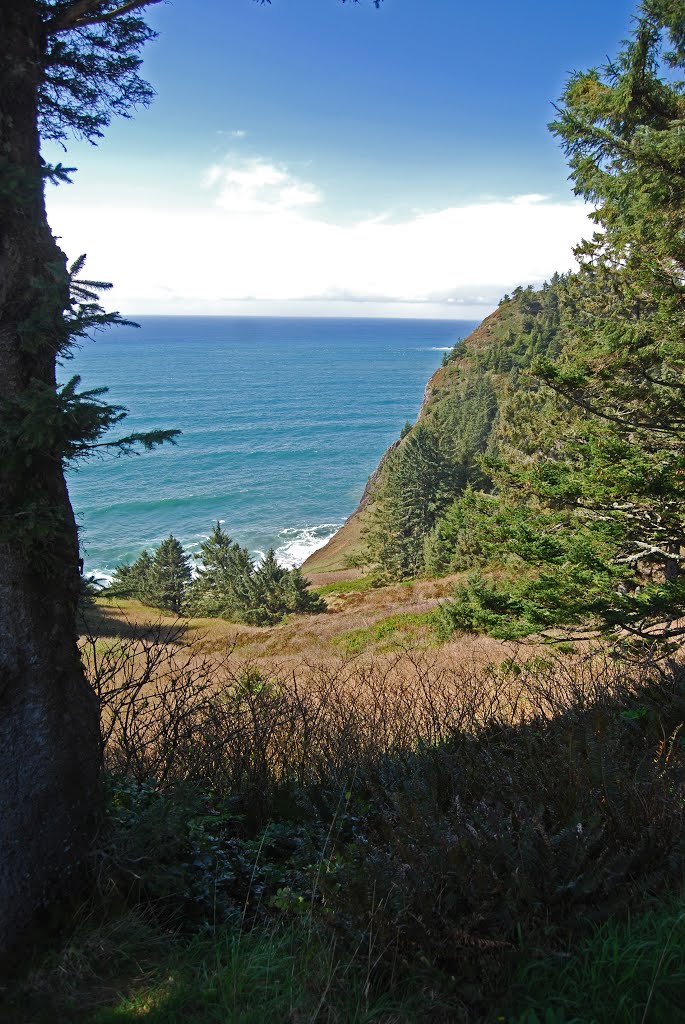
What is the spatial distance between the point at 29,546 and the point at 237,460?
7750 cm

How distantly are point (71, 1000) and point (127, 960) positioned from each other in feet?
0.92

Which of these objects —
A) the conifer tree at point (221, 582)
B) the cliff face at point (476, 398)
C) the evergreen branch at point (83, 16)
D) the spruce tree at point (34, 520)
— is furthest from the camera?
the cliff face at point (476, 398)

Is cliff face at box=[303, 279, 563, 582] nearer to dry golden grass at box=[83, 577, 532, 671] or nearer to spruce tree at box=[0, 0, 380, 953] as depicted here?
dry golden grass at box=[83, 577, 532, 671]

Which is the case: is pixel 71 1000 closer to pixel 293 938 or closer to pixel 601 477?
pixel 293 938

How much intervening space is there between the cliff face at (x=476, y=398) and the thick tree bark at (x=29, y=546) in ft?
86.9

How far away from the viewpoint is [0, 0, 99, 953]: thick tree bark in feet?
8.86

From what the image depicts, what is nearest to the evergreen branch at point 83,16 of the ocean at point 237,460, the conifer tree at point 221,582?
the ocean at point 237,460

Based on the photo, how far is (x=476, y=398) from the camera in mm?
81250

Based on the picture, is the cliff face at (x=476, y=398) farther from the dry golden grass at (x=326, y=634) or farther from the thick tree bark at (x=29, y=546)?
the thick tree bark at (x=29, y=546)

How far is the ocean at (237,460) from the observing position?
185 feet

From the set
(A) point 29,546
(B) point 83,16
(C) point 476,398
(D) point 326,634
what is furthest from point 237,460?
(A) point 29,546

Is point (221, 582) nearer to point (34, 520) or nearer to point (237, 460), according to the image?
point (34, 520)

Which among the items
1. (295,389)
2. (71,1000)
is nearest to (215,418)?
(295,389)

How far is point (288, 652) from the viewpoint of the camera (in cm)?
1891
